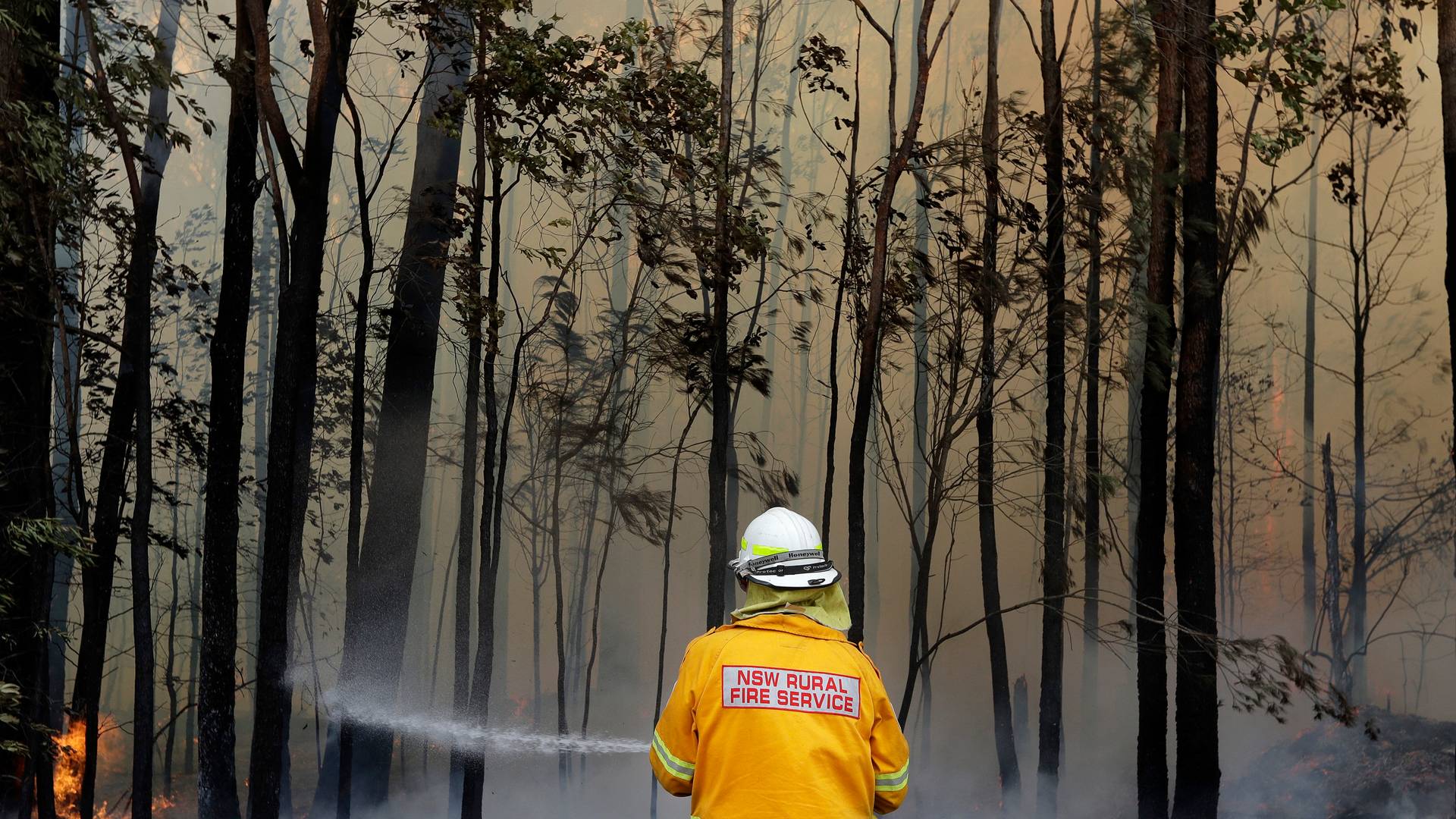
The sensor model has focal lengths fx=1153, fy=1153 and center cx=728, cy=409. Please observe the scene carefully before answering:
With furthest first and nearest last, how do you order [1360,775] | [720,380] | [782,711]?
1. [1360,775]
2. [720,380]
3. [782,711]

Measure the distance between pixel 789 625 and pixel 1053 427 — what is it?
7968 mm

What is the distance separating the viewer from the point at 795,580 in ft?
8.82

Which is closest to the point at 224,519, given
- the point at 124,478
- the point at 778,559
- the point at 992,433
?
the point at 124,478

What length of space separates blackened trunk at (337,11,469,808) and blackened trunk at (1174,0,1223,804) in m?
5.97

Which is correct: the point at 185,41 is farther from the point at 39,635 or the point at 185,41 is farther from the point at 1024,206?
the point at 1024,206

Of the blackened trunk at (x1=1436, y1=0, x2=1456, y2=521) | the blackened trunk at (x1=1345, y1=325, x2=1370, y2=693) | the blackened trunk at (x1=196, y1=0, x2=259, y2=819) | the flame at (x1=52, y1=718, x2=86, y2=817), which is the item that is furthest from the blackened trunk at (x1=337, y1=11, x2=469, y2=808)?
the blackened trunk at (x1=1345, y1=325, x2=1370, y2=693)

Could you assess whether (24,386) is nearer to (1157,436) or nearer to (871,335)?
(871,335)

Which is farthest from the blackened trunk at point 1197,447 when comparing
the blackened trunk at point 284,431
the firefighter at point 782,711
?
the blackened trunk at point 284,431

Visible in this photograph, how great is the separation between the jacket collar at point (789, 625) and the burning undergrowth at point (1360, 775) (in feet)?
29.4

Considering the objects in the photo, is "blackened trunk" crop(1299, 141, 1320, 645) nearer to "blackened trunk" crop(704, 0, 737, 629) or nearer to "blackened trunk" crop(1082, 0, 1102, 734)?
"blackened trunk" crop(1082, 0, 1102, 734)

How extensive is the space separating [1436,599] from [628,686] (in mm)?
8295

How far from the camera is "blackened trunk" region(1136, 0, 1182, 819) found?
854 centimetres

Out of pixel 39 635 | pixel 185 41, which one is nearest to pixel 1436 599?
pixel 39 635

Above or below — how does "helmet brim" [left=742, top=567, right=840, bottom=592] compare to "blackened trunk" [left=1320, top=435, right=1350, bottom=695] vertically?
above
